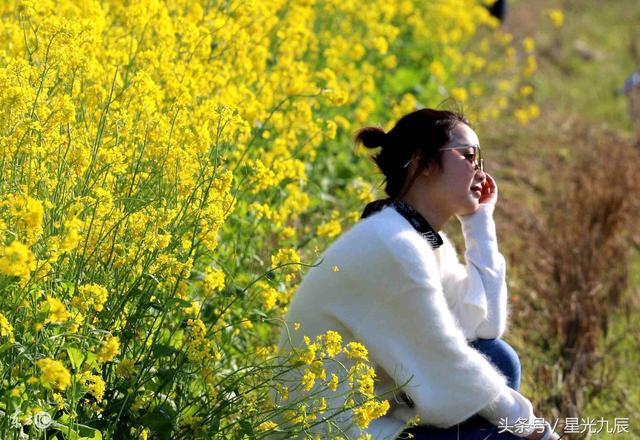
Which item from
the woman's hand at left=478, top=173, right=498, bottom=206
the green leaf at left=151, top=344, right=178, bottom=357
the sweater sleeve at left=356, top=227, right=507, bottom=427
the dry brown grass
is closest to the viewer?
the green leaf at left=151, top=344, right=178, bottom=357

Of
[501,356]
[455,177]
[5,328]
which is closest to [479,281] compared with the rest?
[501,356]

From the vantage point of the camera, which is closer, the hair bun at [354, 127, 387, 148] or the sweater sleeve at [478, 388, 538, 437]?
the sweater sleeve at [478, 388, 538, 437]

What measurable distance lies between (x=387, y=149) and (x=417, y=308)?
48 centimetres

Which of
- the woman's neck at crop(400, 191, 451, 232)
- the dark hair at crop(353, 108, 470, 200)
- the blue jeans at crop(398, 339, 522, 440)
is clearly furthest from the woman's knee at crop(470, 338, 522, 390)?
the dark hair at crop(353, 108, 470, 200)

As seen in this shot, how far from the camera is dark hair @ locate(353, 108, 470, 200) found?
10.3ft

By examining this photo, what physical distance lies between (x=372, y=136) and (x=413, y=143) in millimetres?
133

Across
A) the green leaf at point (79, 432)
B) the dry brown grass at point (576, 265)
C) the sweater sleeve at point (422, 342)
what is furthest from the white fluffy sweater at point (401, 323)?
the dry brown grass at point (576, 265)

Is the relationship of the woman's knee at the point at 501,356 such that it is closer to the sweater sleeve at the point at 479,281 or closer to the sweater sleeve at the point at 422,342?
the sweater sleeve at the point at 479,281

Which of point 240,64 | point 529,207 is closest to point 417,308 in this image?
point 240,64

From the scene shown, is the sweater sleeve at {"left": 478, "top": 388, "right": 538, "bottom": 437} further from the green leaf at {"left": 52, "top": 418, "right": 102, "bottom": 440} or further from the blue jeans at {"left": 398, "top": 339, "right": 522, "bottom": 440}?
the green leaf at {"left": 52, "top": 418, "right": 102, "bottom": 440}

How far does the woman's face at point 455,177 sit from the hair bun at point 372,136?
0.56ft

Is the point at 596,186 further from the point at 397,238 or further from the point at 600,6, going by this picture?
the point at 600,6

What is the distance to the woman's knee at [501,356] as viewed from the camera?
10.7ft

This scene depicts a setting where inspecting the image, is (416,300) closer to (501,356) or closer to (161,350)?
(501,356)
